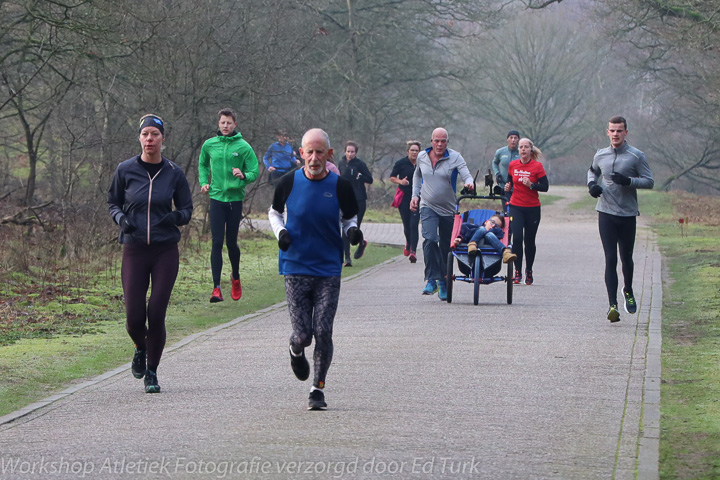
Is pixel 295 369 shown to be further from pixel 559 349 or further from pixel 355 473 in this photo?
pixel 559 349

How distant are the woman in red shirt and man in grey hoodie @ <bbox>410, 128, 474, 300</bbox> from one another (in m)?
1.43

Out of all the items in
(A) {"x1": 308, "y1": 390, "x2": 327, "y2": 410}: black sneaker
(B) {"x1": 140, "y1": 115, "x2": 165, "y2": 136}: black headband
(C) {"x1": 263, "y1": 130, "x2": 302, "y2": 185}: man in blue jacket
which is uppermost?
(B) {"x1": 140, "y1": 115, "x2": 165, "y2": 136}: black headband

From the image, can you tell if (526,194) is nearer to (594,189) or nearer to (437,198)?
(437,198)

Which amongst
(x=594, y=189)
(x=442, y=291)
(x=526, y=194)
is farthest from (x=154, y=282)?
(x=526, y=194)

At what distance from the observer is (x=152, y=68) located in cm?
2042

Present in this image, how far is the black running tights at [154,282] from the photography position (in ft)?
27.3

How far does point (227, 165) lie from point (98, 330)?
247 centimetres

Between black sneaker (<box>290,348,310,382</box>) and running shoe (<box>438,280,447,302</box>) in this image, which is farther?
running shoe (<box>438,280,447,302</box>)

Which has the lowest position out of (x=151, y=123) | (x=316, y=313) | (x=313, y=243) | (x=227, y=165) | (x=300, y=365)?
(x=300, y=365)

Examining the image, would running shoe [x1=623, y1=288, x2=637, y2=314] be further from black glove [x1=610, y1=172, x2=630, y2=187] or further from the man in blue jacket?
the man in blue jacket

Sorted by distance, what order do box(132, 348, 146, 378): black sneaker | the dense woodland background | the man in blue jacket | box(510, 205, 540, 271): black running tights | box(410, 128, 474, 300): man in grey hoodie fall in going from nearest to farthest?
1. box(132, 348, 146, 378): black sneaker
2. box(410, 128, 474, 300): man in grey hoodie
3. box(510, 205, 540, 271): black running tights
4. the dense woodland background
5. the man in blue jacket

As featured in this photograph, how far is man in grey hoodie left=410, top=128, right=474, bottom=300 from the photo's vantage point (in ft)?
47.8

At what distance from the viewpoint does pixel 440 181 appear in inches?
574

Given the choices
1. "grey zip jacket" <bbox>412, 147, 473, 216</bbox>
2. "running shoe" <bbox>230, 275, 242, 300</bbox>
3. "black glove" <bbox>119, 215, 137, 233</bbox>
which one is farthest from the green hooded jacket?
"black glove" <bbox>119, 215, 137, 233</bbox>
